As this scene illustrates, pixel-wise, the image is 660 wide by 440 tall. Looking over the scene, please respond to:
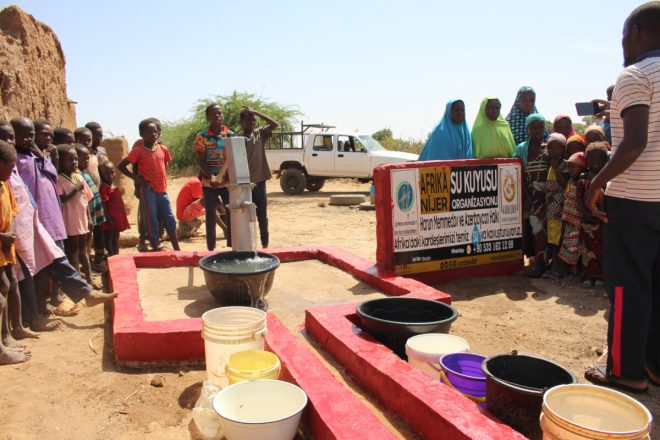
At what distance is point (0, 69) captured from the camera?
548cm

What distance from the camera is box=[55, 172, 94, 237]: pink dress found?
474 cm

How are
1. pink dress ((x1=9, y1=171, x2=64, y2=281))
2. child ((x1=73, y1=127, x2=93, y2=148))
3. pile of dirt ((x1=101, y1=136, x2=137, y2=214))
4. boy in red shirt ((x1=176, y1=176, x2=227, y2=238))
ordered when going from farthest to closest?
pile of dirt ((x1=101, y1=136, x2=137, y2=214))
boy in red shirt ((x1=176, y1=176, x2=227, y2=238))
child ((x1=73, y1=127, x2=93, y2=148))
pink dress ((x1=9, y1=171, x2=64, y2=281))

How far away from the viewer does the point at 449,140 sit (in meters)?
5.87

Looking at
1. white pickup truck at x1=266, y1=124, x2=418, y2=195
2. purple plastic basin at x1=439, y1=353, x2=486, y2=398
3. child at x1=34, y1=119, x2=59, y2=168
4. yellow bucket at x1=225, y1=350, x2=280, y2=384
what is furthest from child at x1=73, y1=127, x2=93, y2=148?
white pickup truck at x1=266, y1=124, x2=418, y2=195

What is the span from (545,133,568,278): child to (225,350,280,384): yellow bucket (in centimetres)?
363

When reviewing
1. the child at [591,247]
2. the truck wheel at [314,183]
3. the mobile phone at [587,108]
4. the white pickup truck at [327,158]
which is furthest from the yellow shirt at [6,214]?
the truck wheel at [314,183]

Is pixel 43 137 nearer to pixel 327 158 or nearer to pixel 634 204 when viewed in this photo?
pixel 634 204

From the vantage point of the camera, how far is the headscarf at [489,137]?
5.80 meters

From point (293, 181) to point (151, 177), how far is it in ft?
35.1

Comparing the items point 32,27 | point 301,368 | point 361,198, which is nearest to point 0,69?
point 32,27

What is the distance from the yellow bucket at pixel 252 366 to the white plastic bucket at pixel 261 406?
0.38 ft

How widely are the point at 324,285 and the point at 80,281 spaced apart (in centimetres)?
200

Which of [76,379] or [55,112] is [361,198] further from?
[76,379]

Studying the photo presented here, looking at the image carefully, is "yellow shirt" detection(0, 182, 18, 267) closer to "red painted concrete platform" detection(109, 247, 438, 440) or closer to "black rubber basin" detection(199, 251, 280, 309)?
"red painted concrete platform" detection(109, 247, 438, 440)
